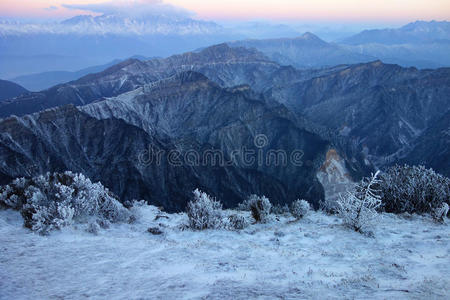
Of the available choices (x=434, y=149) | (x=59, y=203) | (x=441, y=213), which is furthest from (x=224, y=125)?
(x=59, y=203)

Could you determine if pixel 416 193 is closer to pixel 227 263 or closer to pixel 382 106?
pixel 227 263

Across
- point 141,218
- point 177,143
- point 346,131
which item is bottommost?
point 346,131

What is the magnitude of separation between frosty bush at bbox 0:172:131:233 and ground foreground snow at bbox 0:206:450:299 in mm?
536

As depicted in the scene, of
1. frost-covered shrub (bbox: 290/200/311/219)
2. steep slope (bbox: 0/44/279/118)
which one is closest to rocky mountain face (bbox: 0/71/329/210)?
frost-covered shrub (bbox: 290/200/311/219)

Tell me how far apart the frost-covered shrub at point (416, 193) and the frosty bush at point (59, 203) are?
13.8 m

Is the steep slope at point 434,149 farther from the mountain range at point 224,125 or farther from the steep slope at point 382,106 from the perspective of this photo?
the steep slope at point 382,106

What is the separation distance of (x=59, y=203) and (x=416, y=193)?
1676 cm

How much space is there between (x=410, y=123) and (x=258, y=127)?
63749 millimetres

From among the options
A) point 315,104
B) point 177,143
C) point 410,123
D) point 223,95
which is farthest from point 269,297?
point 315,104

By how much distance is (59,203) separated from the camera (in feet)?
36.7

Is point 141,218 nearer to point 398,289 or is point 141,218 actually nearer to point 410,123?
point 398,289

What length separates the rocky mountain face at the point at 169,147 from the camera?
4583 cm

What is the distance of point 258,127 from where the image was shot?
82.5 m

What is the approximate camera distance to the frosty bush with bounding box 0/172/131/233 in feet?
34.1
